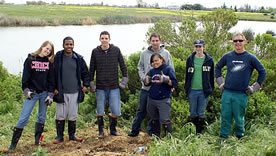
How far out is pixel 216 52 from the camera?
918 cm

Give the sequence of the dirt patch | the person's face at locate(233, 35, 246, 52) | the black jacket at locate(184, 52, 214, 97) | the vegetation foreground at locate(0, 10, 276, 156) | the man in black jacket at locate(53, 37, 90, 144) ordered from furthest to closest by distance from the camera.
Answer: the black jacket at locate(184, 52, 214, 97)
the man in black jacket at locate(53, 37, 90, 144)
the person's face at locate(233, 35, 246, 52)
the dirt patch
the vegetation foreground at locate(0, 10, 276, 156)

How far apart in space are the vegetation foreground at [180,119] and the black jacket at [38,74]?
1006 millimetres

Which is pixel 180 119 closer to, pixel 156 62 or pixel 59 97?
pixel 156 62

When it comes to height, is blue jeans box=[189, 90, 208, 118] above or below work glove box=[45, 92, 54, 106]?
below

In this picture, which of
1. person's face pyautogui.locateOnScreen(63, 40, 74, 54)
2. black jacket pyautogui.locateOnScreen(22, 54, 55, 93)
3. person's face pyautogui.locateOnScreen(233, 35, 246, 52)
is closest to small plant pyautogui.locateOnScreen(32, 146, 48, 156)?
black jacket pyautogui.locateOnScreen(22, 54, 55, 93)

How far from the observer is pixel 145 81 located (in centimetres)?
563

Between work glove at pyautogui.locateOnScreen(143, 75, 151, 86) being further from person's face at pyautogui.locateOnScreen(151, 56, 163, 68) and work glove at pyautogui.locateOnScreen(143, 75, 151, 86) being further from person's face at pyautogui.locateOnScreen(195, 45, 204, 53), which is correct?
person's face at pyautogui.locateOnScreen(195, 45, 204, 53)

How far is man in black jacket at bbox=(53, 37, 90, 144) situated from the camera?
5.57 meters

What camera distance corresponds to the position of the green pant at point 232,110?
545 centimetres

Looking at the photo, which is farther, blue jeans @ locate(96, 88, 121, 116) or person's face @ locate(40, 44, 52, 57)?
blue jeans @ locate(96, 88, 121, 116)

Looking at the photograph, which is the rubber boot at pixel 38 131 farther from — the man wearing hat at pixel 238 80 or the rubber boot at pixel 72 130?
the man wearing hat at pixel 238 80

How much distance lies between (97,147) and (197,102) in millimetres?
1895

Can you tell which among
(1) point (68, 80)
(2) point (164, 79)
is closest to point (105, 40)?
(1) point (68, 80)

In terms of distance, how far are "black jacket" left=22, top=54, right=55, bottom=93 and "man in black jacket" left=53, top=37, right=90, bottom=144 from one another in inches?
4.7
